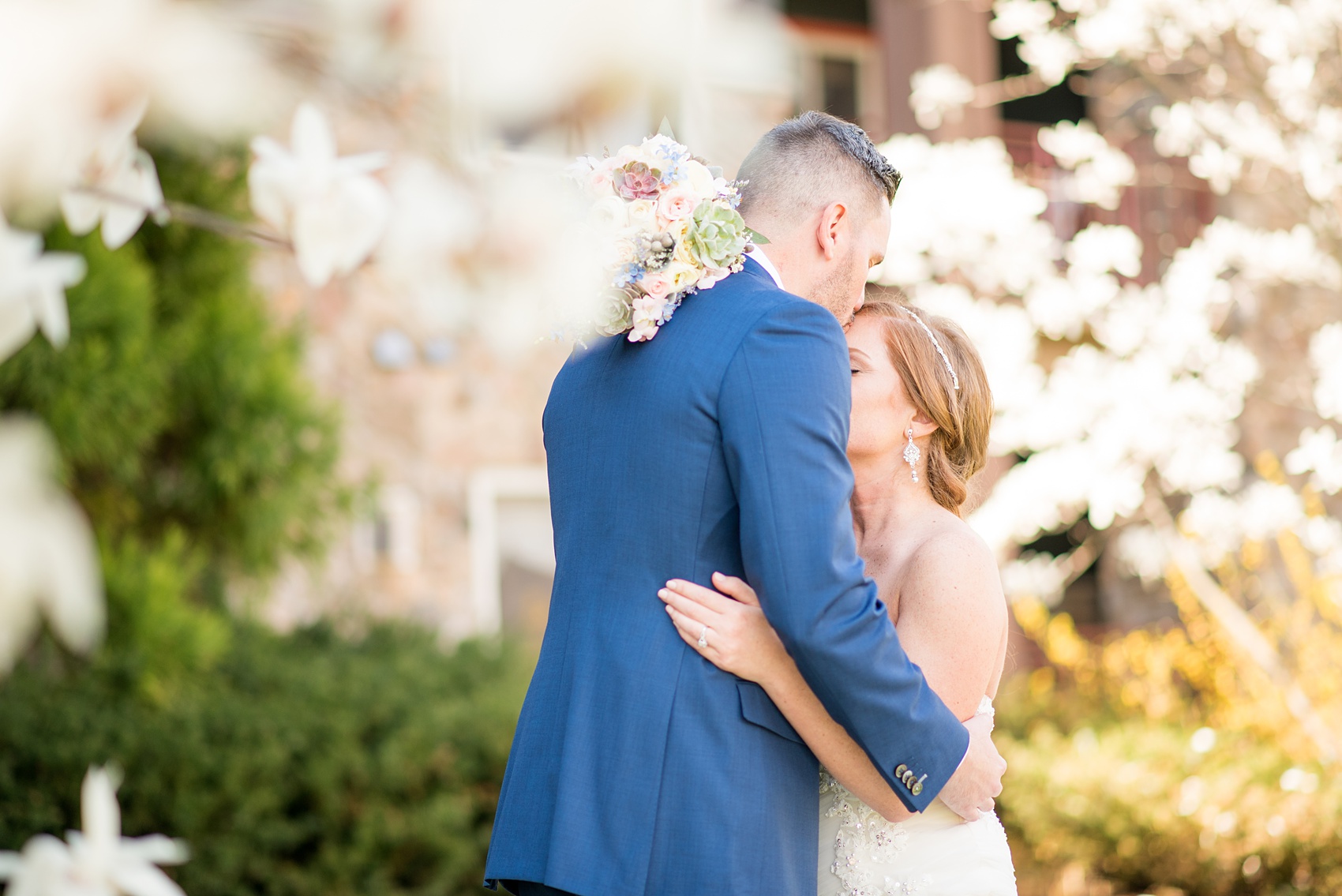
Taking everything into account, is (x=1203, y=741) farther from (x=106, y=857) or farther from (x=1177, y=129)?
(x=106, y=857)

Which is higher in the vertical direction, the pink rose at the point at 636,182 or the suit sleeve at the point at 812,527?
the pink rose at the point at 636,182

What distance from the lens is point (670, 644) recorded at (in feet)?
6.44

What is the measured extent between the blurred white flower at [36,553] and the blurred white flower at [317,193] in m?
0.50

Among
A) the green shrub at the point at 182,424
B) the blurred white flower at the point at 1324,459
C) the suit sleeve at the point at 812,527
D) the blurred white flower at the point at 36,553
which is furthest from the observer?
the blurred white flower at the point at 1324,459

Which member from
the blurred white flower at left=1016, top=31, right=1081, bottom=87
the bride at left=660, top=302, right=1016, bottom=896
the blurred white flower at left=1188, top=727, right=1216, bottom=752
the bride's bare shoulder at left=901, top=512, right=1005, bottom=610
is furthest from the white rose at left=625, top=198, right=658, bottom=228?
the blurred white flower at left=1188, top=727, right=1216, bottom=752

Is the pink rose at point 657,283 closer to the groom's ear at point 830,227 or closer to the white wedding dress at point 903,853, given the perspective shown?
the groom's ear at point 830,227

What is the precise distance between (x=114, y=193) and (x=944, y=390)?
1722 mm

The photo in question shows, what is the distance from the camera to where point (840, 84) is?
10344 millimetres

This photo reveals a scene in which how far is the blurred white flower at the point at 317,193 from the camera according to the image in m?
1.18

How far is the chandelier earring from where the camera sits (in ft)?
8.55

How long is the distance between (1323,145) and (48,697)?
6036 mm

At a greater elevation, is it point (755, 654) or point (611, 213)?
point (611, 213)

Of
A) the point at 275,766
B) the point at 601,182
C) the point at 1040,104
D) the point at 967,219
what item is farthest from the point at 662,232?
the point at 1040,104

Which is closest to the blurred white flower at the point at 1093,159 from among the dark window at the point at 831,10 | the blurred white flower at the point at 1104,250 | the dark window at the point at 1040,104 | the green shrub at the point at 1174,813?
the blurred white flower at the point at 1104,250
